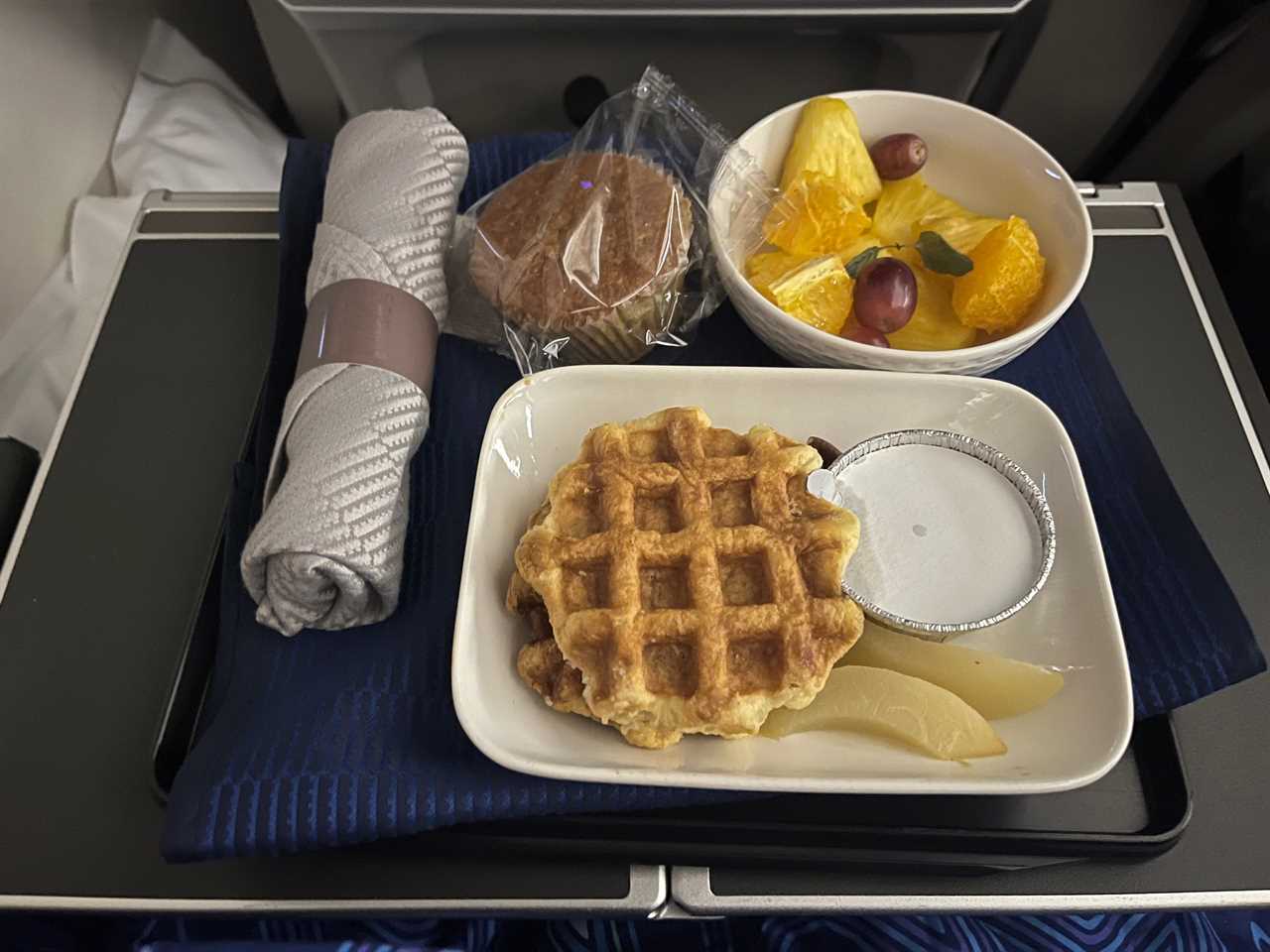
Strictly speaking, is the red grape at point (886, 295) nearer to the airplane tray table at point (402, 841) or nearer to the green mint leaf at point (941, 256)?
the green mint leaf at point (941, 256)

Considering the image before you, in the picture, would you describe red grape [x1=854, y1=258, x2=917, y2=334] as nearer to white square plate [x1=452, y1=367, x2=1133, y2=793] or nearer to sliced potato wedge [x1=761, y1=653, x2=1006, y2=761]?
white square plate [x1=452, y1=367, x2=1133, y2=793]

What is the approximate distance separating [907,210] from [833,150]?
11 cm

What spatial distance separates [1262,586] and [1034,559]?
0.35 metres

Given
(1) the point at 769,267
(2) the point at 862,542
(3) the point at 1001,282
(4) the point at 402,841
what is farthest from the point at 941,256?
(4) the point at 402,841

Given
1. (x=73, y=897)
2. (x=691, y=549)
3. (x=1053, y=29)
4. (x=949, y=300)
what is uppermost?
(x=1053, y=29)

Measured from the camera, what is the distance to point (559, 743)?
77 centimetres

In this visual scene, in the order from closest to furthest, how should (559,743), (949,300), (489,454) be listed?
(559,743), (489,454), (949,300)

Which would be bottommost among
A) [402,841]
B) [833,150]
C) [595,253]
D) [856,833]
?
[402,841]

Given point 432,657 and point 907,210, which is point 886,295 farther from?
point 432,657

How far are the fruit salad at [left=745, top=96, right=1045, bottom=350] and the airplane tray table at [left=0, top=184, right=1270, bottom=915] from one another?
0.88 feet

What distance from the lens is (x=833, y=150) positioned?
108 centimetres

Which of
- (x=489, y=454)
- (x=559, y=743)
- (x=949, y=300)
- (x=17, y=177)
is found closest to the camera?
(x=559, y=743)

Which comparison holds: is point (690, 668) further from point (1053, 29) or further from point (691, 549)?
point (1053, 29)


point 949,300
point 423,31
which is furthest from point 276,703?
point 423,31
